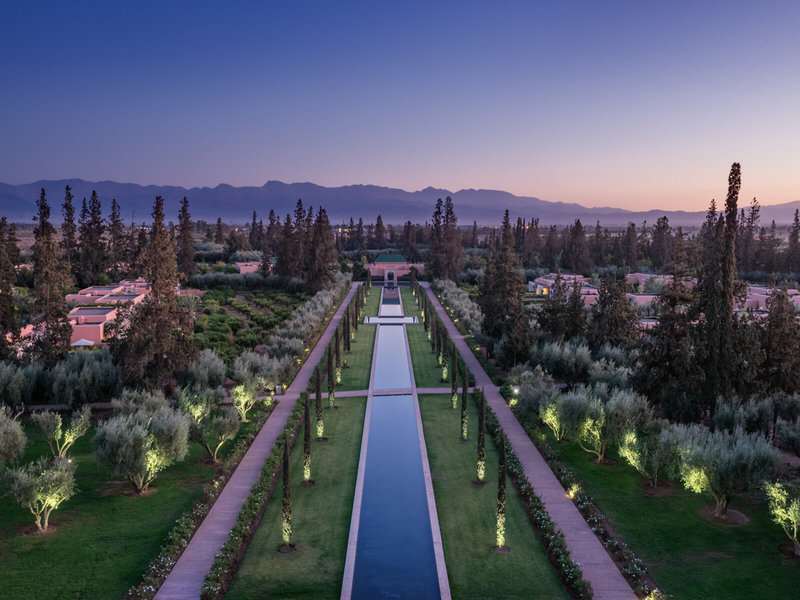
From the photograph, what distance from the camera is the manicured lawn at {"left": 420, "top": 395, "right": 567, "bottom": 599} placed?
14.1 meters

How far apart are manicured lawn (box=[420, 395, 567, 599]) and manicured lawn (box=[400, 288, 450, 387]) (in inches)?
387

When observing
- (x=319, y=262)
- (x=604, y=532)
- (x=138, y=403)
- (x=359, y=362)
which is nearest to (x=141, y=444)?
(x=138, y=403)

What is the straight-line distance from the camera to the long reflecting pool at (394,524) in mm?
14688

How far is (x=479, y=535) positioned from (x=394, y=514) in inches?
128

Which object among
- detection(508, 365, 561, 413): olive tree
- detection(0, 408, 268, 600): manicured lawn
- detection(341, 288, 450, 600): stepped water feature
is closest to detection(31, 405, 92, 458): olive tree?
detection(0, 408, 268, 600): manicured lawn

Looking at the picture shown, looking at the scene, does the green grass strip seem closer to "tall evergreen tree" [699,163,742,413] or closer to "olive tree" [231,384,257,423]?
"olive tree" [231,384,257,423]

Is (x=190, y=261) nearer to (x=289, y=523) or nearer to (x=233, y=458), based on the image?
(x=233, y=458)

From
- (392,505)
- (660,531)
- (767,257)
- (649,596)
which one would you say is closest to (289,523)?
(392,505)

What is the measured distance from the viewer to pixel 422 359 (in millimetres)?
40844

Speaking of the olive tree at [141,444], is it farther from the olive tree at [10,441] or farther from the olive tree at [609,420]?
the olive tree at [609,420]

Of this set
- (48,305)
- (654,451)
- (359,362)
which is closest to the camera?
(654,451)

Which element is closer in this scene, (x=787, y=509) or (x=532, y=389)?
(x=787, y=509)

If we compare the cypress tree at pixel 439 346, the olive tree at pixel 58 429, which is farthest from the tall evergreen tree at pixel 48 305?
the cypress tree at pixel 439 346

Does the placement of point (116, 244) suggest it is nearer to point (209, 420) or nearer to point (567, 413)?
point (209, 420)
